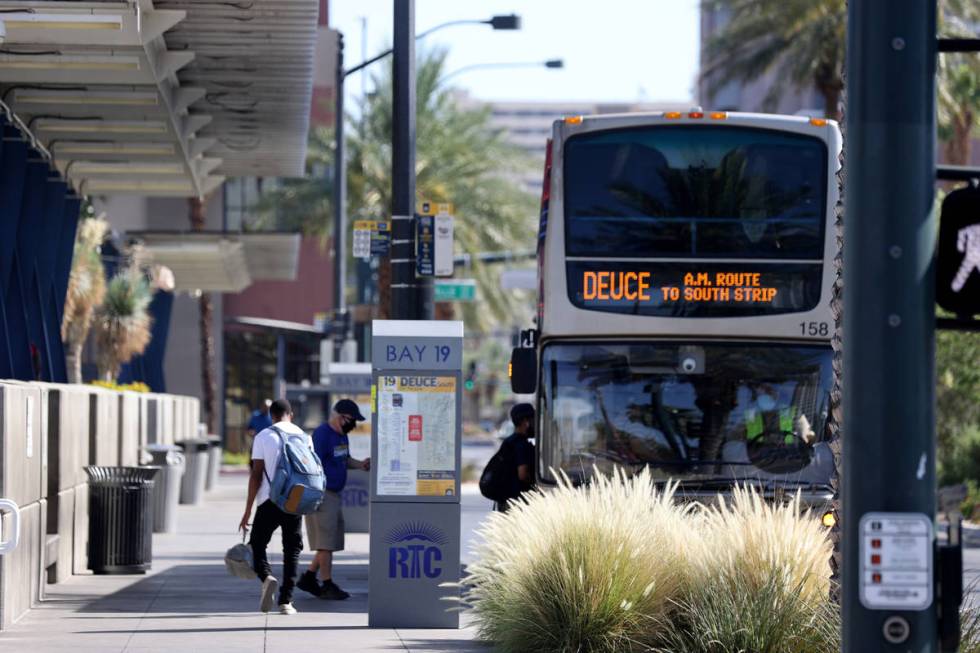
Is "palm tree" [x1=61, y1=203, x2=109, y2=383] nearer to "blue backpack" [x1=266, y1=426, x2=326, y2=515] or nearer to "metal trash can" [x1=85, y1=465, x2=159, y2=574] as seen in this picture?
"metal trash can" [x1=85, y1=465, x2=159, y2=574]

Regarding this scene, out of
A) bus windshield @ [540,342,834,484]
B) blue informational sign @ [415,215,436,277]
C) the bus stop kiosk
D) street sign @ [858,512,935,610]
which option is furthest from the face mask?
street sign @ [858,512,935,610]

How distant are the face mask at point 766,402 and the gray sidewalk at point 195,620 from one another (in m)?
3.47

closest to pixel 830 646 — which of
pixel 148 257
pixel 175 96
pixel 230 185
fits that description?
pixel 175 96

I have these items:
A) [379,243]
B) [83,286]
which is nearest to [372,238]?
[379,243]

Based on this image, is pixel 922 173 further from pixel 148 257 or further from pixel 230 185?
pixel 230 185

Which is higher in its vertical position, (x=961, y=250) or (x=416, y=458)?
(x=961, y=250)

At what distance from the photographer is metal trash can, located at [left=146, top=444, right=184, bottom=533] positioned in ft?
81.3

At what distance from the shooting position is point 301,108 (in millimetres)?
22719

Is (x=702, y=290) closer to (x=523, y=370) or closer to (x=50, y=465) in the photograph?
(x=523, y=370)

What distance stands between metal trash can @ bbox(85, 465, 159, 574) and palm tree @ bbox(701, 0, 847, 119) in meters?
21.9

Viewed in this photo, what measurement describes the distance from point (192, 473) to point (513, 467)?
17.9m

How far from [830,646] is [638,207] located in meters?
6.34

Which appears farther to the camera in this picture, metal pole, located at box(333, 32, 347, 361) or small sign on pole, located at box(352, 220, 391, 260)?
metal pole, located at box(333, 32, 347, 361)

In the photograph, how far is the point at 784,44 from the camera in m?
39.4
